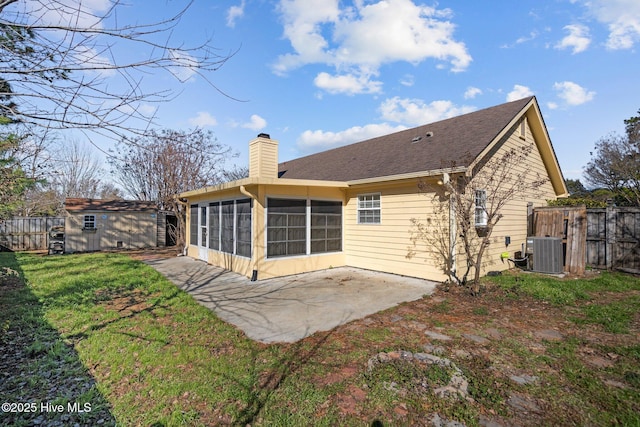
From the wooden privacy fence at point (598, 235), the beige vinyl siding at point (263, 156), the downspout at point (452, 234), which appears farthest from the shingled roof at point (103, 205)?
the wooden privacy fence at point (598, 235)

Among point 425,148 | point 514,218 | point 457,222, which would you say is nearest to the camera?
point 457,222

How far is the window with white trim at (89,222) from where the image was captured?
1531 cm

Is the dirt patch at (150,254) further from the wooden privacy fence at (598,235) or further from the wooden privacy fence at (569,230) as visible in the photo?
the wooden privacy fence at (598,235)

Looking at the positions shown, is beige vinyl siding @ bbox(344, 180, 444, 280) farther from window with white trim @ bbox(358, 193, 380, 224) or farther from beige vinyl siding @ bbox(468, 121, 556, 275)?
beige vinyl siding @ bbox(468, 121, 556, 275)

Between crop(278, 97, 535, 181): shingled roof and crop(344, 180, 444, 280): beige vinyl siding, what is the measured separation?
63cm

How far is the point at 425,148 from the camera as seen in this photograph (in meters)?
8.86

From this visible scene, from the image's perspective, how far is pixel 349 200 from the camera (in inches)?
377

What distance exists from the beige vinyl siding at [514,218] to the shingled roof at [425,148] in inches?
32.0

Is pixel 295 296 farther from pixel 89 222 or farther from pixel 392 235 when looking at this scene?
pixel 89 222

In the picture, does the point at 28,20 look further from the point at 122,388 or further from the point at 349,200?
the point at 349,200

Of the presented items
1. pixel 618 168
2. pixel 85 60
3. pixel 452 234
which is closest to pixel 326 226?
pixel 452 234

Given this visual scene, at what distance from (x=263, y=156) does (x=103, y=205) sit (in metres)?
13.0

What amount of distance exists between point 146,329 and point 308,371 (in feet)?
9.40

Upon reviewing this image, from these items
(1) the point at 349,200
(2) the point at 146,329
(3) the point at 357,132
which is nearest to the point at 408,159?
(1) the point at 349,200
